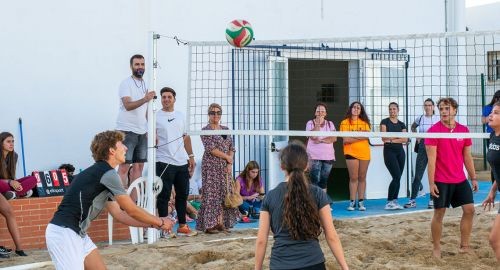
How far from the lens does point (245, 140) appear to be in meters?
12.0

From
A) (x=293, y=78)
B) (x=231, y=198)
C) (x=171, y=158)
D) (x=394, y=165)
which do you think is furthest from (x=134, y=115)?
(x=293, y=78)

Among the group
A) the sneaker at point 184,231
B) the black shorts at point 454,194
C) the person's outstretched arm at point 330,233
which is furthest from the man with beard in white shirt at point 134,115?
the person's outstretched arm at point 330,233

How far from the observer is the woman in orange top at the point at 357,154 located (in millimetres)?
11266

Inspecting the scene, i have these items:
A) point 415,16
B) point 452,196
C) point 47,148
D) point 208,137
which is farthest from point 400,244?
point 415,16

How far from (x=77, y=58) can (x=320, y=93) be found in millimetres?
7445

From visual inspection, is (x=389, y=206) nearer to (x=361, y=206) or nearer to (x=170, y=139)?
(x=361, y=206)

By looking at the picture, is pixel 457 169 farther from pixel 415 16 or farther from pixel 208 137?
pixel 415 16

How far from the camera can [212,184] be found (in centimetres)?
959

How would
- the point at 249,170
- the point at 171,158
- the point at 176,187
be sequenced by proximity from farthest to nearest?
the point at 249,170 → the point at 176,187 → the point at 171,158

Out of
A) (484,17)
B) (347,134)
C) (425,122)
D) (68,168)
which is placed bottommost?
(68,168)

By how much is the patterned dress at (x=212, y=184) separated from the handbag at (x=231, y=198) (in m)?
0.05

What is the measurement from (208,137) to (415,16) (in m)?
5.97

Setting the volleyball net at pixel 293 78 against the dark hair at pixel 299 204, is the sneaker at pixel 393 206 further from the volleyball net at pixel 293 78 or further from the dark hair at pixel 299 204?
the dark hair at pixel 299 204

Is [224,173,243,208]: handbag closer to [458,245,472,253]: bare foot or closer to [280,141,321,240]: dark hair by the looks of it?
[458,245,472,253]: bare foot
